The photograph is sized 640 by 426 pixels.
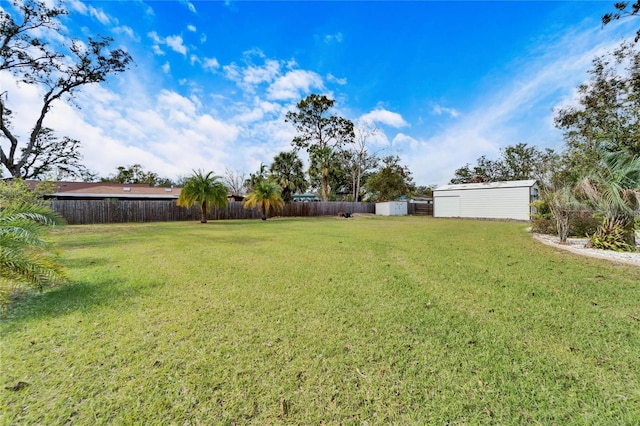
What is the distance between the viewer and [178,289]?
350 centimetres

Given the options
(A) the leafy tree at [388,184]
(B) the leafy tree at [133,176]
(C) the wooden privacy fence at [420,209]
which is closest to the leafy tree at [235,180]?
(B) the leafy tree at [133,176]

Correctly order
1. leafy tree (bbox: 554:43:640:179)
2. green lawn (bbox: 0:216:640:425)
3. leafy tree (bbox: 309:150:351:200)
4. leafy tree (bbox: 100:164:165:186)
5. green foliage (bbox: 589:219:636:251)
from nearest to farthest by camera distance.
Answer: green lawn (bbox: 0:216:640:425) < green foliage (bbox: 589:219:636:251) < leafy tree (bbox: 554:43:640:179) < leafy tree (bbox: 309:150:351:200) < leafy tree (bbox: 100:164:165:186)

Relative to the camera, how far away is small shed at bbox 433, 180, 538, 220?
61.0 ft

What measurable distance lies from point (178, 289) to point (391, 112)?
2116cm

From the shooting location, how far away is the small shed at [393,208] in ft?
86.5

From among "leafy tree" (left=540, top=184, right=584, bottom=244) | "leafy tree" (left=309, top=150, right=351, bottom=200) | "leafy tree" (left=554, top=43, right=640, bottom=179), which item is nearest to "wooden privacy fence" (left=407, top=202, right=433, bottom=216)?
"leafy tree" (left=309, top=150, right=351, bottom=200)

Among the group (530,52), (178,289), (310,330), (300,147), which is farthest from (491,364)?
(300,147)

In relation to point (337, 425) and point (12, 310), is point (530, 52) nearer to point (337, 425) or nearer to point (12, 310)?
point (337, 425)

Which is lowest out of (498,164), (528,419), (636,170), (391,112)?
(528,419)

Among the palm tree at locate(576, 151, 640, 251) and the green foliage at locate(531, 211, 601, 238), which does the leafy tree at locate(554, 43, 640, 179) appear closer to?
the palm tree at locate(576, 151, 640, 251)

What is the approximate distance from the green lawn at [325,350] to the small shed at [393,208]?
880 inches

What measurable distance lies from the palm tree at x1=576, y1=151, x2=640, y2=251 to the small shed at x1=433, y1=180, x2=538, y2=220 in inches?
498

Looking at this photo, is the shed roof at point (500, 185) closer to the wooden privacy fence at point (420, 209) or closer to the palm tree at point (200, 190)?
the wooden privacy fence at point (420, 209)

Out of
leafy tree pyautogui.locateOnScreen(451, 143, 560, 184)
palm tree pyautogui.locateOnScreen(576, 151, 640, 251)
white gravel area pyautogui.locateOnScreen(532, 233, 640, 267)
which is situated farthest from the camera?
leafy tree pyautogui.locateOnScreen(451, 143, 560, 184)
